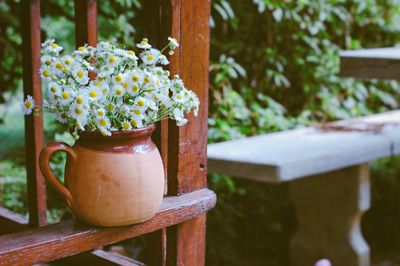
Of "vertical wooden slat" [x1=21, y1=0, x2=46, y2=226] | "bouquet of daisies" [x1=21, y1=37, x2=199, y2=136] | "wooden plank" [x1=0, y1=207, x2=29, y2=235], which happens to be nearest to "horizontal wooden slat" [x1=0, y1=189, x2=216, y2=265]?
"bouquet of daisies" [x1=21, y1=37, x2=199, y2=136]

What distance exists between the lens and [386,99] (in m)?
5.67

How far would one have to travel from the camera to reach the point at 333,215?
3.86m

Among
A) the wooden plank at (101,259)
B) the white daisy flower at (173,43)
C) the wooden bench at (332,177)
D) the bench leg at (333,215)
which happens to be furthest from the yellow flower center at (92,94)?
the bench leg at (333,215)

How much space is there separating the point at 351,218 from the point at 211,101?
1.25 metres

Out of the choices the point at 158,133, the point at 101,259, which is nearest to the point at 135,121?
the point at 158,133

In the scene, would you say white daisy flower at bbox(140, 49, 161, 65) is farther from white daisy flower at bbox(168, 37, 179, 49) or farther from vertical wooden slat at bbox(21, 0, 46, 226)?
vertical wooden slat at bbox(21, 0, 46, 226)

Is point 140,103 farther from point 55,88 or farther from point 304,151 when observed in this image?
point 304,151

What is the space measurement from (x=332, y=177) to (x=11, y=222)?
1936 mm

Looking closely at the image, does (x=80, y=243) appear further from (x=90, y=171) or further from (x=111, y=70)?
(x=111, y=70)

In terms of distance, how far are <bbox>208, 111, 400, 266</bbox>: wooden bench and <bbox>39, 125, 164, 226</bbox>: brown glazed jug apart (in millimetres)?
1600

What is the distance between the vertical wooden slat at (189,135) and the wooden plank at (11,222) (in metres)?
0.63

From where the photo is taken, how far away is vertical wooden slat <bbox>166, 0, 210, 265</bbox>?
6.13 feet

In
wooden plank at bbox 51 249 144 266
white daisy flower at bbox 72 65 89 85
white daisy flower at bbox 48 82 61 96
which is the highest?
white daisy flower at bbox 72 65 89 85

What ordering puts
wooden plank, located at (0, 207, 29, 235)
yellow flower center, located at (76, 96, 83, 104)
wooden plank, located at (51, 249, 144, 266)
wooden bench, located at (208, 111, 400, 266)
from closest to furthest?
1. yellow flower center, located at (76, 96, 83, 104)
2. wooden plank, located at (51, 249, 144, 266)
3. wooden plank, located at (0, 207, 29, 235)
4. wooden bench, located at (208, 111, 400, 266)
